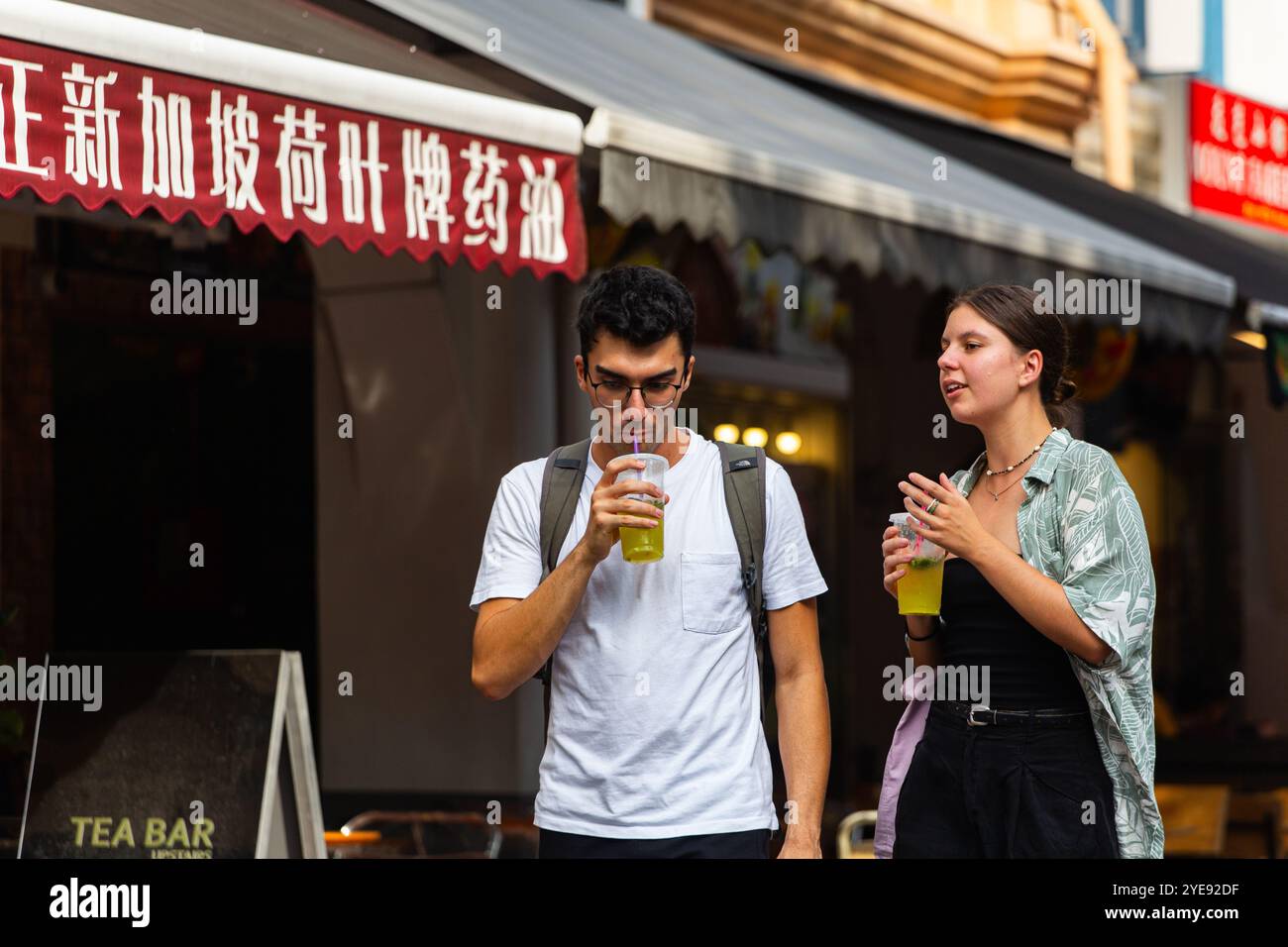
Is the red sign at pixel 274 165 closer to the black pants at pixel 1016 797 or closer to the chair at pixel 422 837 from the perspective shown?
the chair at pixel 422 837

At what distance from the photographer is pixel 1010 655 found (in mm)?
3270

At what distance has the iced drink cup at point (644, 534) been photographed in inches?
125

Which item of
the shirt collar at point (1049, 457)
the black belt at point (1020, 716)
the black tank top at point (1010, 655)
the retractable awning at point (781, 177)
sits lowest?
the black belt at point (1020, 716)

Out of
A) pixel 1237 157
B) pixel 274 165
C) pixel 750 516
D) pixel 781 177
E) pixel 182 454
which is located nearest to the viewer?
pixel 750 516

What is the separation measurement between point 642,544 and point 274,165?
7.25 ft

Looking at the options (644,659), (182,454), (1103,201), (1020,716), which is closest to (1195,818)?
(1103,201)

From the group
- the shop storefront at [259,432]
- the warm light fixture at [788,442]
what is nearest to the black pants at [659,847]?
the shop storefront at [259,432]

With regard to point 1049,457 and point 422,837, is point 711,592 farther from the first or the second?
point 422,837

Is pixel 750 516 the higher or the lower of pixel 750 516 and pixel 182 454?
the lower

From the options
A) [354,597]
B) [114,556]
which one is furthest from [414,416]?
[114,556]

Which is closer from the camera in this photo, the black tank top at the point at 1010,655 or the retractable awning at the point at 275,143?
the black tank top at the point at 1010,655

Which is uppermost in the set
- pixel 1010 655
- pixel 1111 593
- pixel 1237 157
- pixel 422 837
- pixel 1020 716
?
pixel 1237 157

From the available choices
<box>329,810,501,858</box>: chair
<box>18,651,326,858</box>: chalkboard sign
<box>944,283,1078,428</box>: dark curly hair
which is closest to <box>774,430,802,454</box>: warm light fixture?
<box>329,810,501,858</box>: chair
